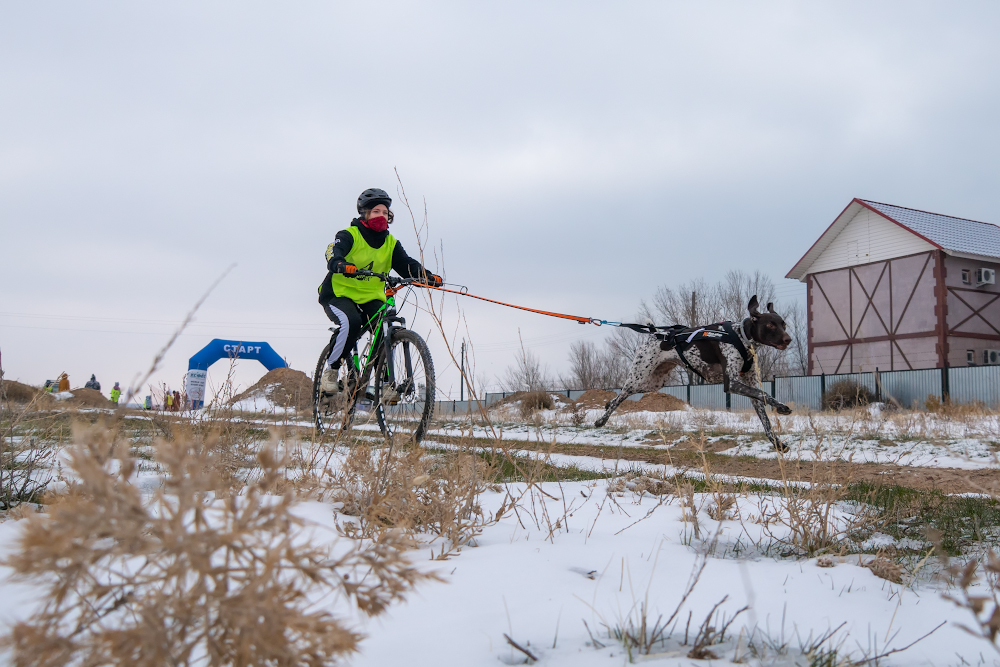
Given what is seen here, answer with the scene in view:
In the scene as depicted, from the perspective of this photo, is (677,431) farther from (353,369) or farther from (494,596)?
(494,596)

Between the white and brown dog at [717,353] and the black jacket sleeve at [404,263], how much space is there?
4.34m

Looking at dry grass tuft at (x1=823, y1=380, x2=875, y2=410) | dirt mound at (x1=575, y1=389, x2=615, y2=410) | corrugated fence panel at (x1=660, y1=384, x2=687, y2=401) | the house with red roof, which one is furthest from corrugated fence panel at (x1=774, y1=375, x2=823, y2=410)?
dirt mound at (x1=575, y1=389, x2=615, y2=410)

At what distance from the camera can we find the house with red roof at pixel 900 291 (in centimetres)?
2498

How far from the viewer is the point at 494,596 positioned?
1.75 meters

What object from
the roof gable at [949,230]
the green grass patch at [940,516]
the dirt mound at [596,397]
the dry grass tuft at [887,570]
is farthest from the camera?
the roof gable at [949,230]

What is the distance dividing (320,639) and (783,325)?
28.4 ft

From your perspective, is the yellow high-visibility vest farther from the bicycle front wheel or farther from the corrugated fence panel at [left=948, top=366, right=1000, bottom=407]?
the corrugated fence panel at [left=948, top=366, right=1000, bottom=407]

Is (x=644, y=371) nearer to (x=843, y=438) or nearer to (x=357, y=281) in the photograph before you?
(x=843, y=438)

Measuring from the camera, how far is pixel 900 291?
2622cm

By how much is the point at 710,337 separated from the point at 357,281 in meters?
5.47

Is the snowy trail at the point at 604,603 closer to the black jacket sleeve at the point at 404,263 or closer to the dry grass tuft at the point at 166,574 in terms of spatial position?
the dry grass tuft at the point at 166,574

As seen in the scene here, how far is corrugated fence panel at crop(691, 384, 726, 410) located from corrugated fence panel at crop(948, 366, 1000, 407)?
24.0 feet

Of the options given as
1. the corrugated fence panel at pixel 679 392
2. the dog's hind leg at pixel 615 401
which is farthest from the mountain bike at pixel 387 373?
the corrugated fence panel at pixel 679 392

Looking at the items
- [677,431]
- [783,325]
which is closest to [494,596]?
[783,325]
